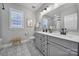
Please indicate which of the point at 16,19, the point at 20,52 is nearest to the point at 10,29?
the point at 16,19

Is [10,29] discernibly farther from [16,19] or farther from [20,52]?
[20,52]

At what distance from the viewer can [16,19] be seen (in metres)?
3.02

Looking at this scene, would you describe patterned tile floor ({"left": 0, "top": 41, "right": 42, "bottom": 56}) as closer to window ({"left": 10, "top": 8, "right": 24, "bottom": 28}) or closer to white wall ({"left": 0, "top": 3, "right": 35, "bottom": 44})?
white wall ({"left": 0, "top": 3, "right": 35, "bottom": 44})

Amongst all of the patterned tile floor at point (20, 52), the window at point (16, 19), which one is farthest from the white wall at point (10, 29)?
the patterned tile floor at point (20, 52)

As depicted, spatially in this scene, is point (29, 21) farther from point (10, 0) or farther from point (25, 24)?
point (10, 0)

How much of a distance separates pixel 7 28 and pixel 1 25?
0.95ft

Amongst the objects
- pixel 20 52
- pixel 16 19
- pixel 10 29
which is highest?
pixel 16 19

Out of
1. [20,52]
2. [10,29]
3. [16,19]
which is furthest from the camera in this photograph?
[10,29]

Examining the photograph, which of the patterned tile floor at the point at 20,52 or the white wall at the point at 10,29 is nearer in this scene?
the patterned tile floor at the point at 20,52

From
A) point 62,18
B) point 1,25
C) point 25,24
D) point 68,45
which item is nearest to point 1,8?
point 1,25

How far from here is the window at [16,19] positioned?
309 cm

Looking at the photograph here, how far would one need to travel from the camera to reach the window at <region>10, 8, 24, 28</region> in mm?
3089

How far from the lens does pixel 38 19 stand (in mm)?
3561

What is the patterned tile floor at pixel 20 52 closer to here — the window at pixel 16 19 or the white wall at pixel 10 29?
the white wall at pixel 10 29
